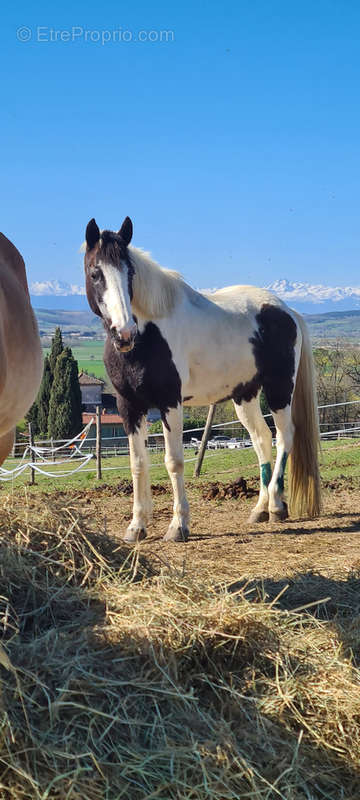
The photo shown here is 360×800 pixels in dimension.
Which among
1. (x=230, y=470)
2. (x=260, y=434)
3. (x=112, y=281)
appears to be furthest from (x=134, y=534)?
(x=230, y=470)

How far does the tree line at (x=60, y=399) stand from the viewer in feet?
115

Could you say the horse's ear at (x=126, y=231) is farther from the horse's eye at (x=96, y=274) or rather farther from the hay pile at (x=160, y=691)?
the hay pile at (x=160, y=691)

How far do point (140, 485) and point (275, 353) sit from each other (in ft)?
5.95

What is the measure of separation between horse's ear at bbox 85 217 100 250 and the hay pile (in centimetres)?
266

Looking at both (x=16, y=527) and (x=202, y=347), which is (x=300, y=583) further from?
(x=202, y=347)

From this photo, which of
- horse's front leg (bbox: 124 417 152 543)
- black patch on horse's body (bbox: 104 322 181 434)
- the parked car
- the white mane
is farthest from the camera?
the parked car

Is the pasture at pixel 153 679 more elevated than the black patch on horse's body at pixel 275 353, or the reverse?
the black patch on horse's body at pixel 275 353

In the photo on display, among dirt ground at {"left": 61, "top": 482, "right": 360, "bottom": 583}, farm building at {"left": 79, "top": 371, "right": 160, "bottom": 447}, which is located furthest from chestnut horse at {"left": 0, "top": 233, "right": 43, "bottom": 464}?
farm building at {"left": 79, "top": 371, "right": 160, "bottom": 447}

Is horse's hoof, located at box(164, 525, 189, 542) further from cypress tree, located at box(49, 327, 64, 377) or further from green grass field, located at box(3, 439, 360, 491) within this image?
cypress tree, located at box(49, 327, 64, 377)

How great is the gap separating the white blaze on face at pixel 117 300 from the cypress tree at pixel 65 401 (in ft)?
99.4

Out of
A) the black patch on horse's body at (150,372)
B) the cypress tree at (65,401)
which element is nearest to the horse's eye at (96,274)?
the black patch on horse's body at (150,372)

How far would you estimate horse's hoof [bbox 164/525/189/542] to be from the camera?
5.57 meters

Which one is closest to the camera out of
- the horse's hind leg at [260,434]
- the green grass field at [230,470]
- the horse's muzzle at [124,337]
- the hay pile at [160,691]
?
the hay pile at [160,691]

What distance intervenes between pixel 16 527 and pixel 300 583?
1650 millimetres
